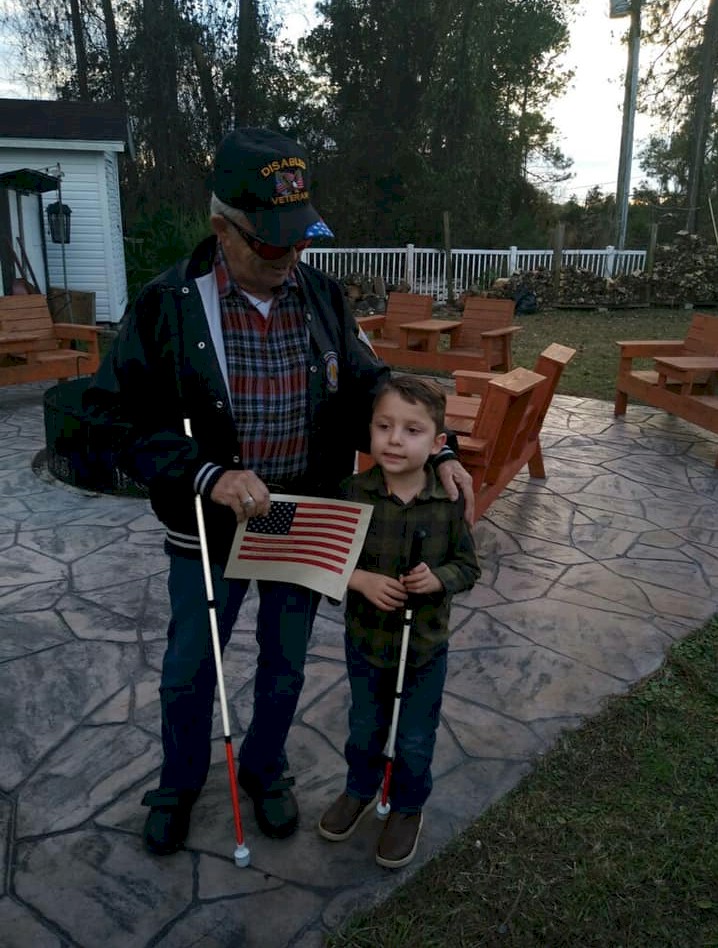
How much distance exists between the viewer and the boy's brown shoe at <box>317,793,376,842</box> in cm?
258

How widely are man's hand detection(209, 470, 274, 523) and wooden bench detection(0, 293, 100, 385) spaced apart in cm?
702

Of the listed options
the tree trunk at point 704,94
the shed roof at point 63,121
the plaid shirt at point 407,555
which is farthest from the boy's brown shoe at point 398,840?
the tree trunk at point 704,94

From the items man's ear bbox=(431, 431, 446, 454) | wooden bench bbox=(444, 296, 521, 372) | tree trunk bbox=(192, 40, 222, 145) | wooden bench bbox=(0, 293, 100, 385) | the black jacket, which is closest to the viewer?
the black jacket

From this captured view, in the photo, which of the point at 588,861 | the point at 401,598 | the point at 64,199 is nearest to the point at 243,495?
the point at 401,598

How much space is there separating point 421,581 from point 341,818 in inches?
36.4

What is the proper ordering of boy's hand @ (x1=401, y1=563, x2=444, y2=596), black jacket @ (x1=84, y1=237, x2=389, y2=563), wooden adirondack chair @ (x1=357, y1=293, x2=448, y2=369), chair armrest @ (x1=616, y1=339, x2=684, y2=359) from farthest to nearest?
wooden adirondack chair @ (x1=357, y1=293, x2=448, y2=369), chair armrest @ (x1=616, y1=339, x2=684, y2=359), boy's hand @ (x1=401, y1=563, x2=444, y2=596), black jacket @ (x1=84, y1=237, x2=389, y2=563)

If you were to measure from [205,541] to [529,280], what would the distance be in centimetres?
1824

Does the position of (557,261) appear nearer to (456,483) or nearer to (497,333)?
(497,333)

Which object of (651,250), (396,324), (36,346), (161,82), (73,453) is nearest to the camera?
(73,453)

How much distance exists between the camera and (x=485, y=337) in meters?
8.70

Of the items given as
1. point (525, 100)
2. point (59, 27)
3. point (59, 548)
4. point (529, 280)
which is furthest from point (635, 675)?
point (525, 100)

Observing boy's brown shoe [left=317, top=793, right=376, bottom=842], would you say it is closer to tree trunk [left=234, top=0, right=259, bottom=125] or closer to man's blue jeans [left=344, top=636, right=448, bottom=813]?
man's blue jeans [left=344, top=636, right=448, bottom=813]

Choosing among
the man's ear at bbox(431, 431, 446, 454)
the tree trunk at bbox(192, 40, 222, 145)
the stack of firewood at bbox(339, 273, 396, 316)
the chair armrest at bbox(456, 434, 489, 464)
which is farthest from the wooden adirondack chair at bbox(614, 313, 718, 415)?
the tree trunk at bbox(192, 40, 222, 145)

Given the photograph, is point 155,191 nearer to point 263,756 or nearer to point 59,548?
point 59,548
